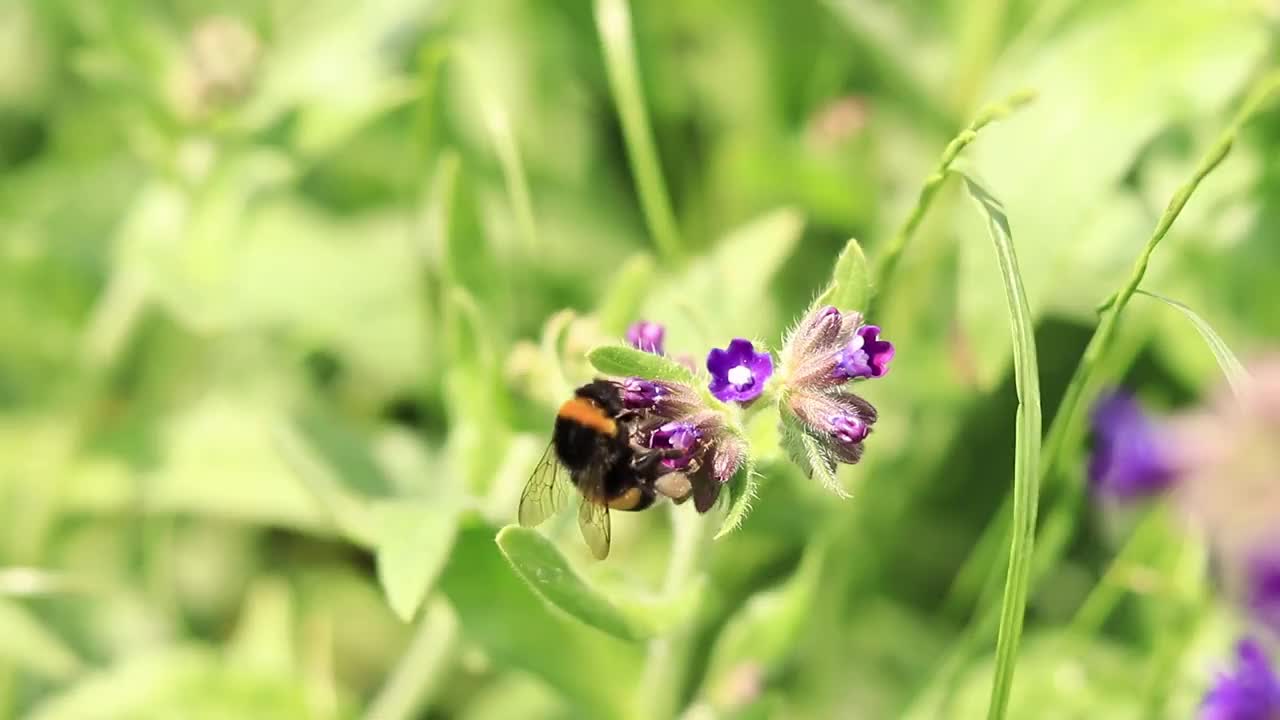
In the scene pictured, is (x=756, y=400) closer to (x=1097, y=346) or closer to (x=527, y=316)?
(x=1097, y=346)

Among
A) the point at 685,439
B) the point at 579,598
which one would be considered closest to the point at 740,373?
the point at 685,439

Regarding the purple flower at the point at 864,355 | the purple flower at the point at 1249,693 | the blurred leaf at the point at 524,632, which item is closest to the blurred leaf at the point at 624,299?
the blurred leaf at the point at 524,632

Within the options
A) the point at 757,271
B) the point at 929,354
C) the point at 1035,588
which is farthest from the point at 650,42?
the point at 1035,588

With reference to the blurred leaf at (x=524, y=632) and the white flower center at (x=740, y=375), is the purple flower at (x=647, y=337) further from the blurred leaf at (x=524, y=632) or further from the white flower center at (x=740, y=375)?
the blurred leaf at (x=524, y=632)

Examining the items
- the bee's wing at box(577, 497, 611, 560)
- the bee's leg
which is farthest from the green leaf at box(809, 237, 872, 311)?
the bee's wing at box(577, 497, 611, 560)

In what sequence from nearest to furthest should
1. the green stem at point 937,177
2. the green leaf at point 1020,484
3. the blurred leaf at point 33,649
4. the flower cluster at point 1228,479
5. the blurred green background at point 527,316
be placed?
the flower cluster at point 1228,479, the green leaf at point 1020,484, the green stem at point 937,177, the blurred green background at point 527,316, the blurred leaf at point 33,649

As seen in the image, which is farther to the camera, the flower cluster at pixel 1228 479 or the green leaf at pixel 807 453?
the green leaf at pixel 807 453

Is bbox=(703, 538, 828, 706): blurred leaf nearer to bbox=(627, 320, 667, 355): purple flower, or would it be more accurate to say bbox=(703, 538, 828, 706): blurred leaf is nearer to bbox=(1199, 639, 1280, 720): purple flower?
bbox=(627, 320, 667, 355): purple flower
